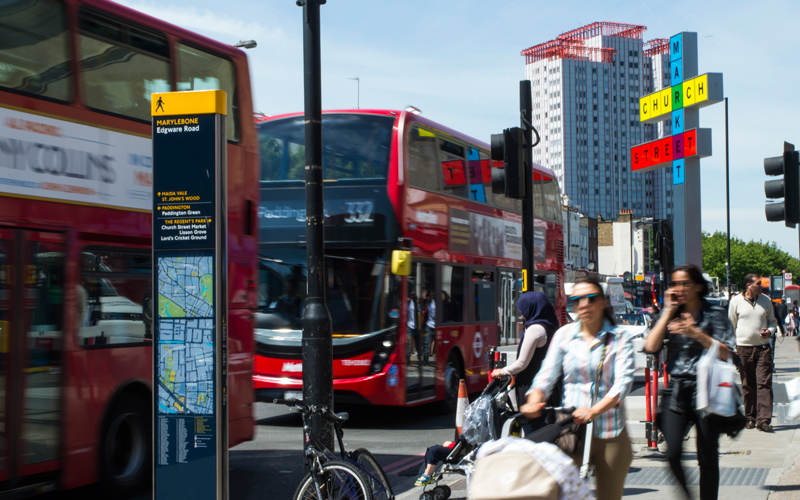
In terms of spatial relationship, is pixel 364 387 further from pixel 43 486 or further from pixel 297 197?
pixel 43 486

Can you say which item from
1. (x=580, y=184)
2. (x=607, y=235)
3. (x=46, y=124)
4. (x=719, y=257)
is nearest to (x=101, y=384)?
(x=46, y=124)

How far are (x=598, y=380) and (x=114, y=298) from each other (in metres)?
4.34

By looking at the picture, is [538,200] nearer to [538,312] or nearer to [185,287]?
[538,312]

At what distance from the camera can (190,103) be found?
17.1ft

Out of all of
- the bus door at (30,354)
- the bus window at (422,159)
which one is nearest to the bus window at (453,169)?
the bus window at (422,159)

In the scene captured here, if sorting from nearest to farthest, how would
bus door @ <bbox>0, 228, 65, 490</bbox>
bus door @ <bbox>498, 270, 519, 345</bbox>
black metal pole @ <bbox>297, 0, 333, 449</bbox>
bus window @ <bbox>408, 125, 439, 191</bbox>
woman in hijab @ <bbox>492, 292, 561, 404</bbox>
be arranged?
bus door @ <bbox>0, 228, 65, 490</bbox> < woman in hijab @ <bbox>492, 292, 561, 404</bbox> < black metal pole @ <bbox>297, 0, 333, 449</bbox> < bus window @ <bbox>408, 125, 439, 191</bbox> < bus door @ <bbox>498, 270, 519, 345</bbox>

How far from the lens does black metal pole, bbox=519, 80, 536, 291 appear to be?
31.8 ft

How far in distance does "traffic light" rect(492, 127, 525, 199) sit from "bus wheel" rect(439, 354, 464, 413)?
4.08 meters

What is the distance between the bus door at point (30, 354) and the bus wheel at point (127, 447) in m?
0.55

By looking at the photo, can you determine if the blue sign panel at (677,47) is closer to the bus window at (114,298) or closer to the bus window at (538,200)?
the bus window at (538,200)

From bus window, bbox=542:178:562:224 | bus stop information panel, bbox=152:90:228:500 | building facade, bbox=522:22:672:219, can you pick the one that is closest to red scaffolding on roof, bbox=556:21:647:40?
building facade, bbox=522:22:672:219

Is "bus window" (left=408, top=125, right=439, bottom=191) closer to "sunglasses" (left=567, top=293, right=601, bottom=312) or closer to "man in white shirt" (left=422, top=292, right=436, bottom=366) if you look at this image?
"man in white shirt" (left=422, top=292, right=436, bottom=366)

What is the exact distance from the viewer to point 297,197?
11.4 metres

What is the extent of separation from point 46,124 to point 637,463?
19.6 ft
